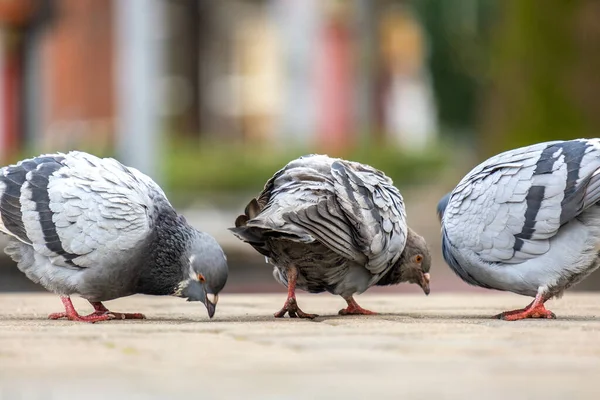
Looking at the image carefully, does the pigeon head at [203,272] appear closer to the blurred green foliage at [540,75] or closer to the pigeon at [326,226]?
the pigeon at [326,226]

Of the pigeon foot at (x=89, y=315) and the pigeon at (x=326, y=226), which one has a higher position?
Answer: the pigeon at (x=326, y=226)

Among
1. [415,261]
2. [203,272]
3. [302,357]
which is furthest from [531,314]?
[302,357]

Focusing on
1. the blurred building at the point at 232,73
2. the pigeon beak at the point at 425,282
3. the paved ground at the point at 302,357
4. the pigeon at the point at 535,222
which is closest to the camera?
the paved ground at the point at 302,357

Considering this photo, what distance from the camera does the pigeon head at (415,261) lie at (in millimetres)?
7027

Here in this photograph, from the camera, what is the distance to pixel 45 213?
255 inches

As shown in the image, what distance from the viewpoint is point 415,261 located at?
7.04 metres

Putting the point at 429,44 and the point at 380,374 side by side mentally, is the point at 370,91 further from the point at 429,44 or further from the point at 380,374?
the point at 380,374

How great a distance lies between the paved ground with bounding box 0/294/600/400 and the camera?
4.10 m

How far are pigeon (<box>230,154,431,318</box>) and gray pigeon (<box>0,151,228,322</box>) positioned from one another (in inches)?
12.5

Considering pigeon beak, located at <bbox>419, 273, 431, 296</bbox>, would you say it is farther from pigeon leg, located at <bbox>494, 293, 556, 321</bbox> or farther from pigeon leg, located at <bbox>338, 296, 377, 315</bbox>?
pigeon leg, located at <bbox>494, 293, 556, 321</bbox>

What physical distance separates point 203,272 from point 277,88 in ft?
80.7

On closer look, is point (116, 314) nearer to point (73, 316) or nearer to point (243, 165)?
point (73, 316)

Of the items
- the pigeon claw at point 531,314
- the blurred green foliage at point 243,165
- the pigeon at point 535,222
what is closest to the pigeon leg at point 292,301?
the pigeon at point 535,222

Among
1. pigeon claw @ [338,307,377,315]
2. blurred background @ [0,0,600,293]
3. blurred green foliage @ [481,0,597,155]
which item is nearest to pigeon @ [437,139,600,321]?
pigeon claw @ [338,307,377,315]
